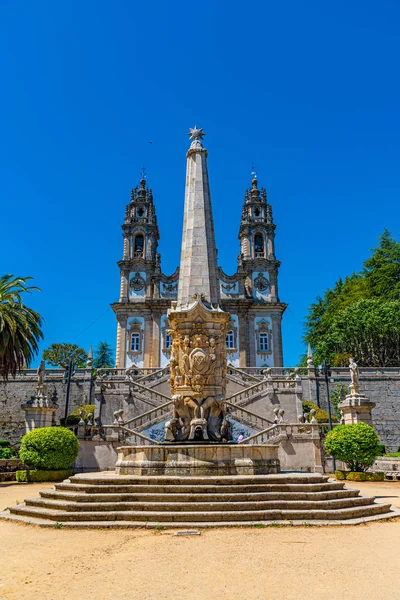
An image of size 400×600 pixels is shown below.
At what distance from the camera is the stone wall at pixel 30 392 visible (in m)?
33.0

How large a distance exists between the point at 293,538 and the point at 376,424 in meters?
26.1

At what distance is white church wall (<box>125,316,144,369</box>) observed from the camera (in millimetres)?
42250

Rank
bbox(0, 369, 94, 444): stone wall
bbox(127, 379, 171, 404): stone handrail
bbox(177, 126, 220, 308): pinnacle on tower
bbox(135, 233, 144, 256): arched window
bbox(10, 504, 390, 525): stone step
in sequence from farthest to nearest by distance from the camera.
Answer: bbox(135, 233, 144, 256): arched window
bbox(0, 369, 94, 444): stone wall
bbox(127, 379, 171, 404): stone handrail
bbox(177, 126, 220, 308): pinnacle on tower
bbox(10, 504, 390, 525): stone step

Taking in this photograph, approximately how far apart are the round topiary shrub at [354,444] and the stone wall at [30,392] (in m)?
19.4

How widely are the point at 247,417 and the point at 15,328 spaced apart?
1133 cm

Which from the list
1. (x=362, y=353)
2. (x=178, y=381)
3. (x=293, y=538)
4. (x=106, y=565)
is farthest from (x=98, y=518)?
(x=362, y=353)

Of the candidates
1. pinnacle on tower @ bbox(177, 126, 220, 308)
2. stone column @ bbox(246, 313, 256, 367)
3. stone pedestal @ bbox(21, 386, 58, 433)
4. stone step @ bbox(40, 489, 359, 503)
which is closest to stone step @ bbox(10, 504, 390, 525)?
stone step @ bbox(40, 489, 359, 503)

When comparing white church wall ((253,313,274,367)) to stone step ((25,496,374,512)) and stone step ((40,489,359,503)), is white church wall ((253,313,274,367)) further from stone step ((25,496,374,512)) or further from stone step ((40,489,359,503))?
stone step ((25,496,374,512))

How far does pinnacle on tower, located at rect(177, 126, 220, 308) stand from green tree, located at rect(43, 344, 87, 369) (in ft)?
151

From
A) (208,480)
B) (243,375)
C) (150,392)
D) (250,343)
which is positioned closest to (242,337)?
(250,343)

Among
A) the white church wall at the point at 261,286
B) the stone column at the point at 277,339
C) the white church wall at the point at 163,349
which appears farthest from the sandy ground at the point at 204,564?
the white church wall at the point at 261,286

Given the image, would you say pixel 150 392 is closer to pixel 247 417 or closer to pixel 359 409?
pixel 247 417

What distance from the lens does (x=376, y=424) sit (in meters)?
31.5

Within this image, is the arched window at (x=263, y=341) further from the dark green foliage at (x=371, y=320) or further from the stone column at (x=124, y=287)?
the stone column at (x=124, y=287)
